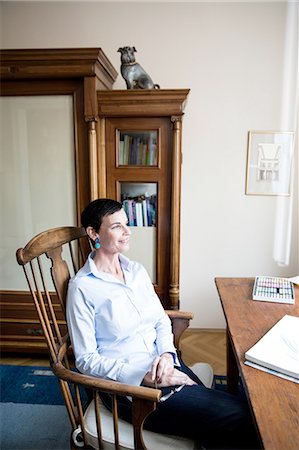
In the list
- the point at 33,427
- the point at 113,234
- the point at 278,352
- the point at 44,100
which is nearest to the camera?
the point at 278,352

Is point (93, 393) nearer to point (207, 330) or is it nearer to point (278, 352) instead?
point (278, 352)

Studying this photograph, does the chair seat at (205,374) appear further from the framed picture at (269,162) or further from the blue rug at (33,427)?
the framed picture at (269,162)

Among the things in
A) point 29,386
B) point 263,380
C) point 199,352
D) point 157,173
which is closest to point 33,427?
point 29,386

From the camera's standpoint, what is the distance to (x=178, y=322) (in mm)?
1433

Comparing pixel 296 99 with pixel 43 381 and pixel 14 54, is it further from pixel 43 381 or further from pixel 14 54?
pixel 43 381

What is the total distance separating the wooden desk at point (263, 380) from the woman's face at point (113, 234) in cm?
52

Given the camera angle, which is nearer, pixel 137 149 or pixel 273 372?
pixel 273 372

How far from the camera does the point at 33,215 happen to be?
6.89 ft

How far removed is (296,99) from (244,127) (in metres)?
A: 0.41

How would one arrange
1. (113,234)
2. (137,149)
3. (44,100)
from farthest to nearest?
1. (137,149)
2. (44,100)
3. (113,234)

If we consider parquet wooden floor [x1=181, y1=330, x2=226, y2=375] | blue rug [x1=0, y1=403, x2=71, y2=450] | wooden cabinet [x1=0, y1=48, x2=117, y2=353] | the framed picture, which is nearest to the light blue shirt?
blue rug [x1=0, y1=403, x2=71, y2=450]

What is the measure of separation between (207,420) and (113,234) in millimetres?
712

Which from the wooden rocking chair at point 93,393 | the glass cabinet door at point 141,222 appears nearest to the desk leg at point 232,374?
the wooden rocking chair at point 93,393

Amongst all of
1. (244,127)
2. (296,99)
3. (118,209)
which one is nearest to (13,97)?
(118,209)
